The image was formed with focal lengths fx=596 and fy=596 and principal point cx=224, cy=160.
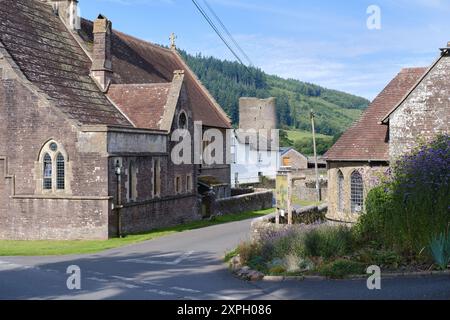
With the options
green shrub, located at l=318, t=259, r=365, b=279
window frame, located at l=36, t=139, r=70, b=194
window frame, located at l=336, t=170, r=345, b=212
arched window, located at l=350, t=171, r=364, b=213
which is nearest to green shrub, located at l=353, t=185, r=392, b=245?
green shrub, located at l=318, t=259, r=365, b=279

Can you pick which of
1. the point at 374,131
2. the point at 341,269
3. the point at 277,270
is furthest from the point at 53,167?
the point at 341,269

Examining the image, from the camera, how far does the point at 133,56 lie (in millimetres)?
42562

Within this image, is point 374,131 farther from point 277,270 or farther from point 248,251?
point 277,270

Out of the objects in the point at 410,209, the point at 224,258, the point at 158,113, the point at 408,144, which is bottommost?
the point at 224,258

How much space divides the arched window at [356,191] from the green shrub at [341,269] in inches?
582

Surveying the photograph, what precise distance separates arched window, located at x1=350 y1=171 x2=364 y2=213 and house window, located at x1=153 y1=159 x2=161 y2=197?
10306 millimetres

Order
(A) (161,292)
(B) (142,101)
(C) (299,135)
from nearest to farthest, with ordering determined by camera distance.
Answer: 1. (A) (161,292)
2. (B) (142,101)
3. (C) (299,135)

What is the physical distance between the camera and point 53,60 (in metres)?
31.8

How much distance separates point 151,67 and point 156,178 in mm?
14518

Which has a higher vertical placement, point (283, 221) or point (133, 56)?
point (133, 56)

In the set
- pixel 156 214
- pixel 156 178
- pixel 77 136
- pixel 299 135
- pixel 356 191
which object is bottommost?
pixel 156 214
